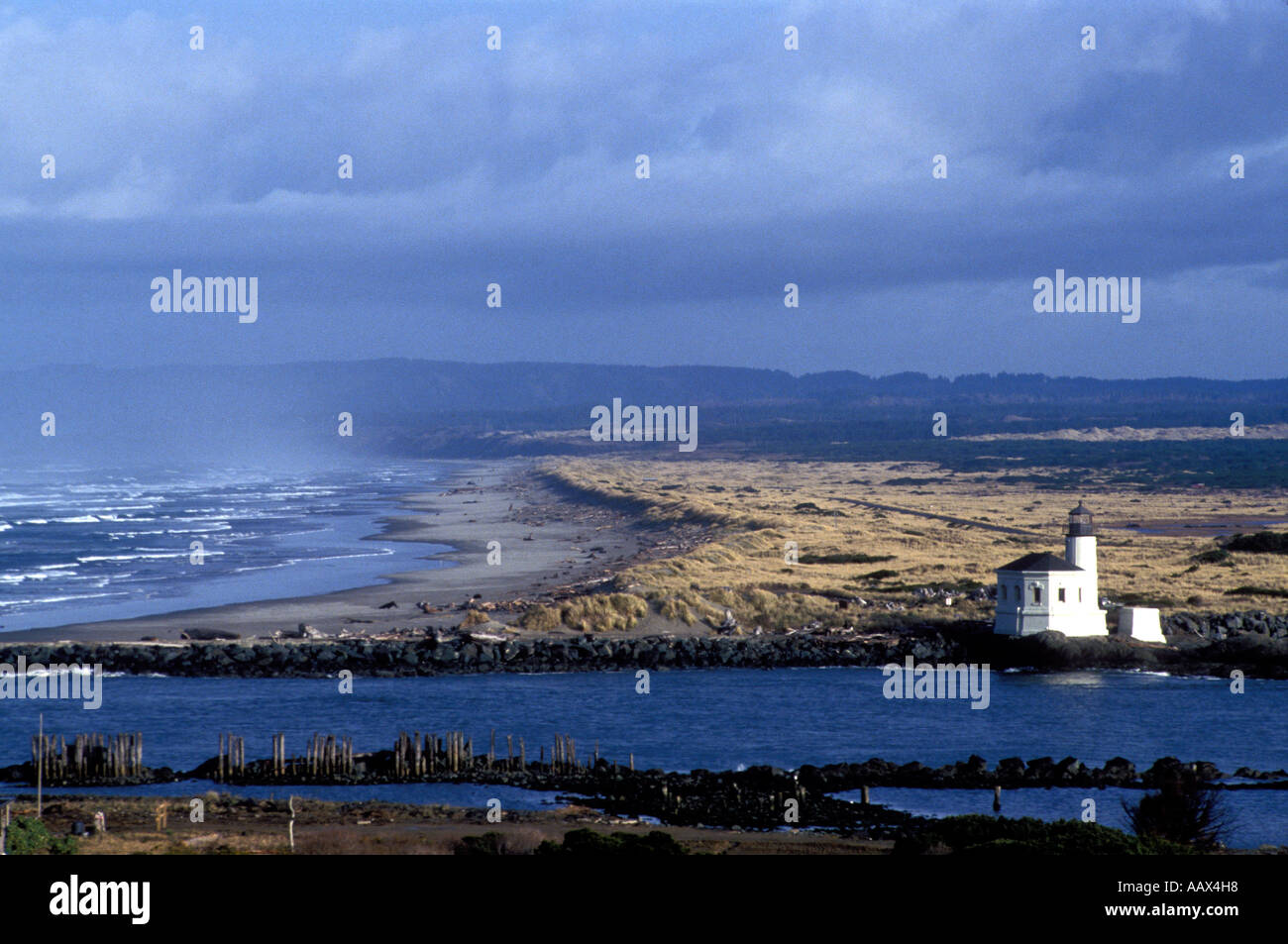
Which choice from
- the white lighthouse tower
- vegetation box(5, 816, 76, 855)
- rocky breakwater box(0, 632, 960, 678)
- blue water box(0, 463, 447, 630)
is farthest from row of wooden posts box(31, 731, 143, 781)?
the white lighthouse tower

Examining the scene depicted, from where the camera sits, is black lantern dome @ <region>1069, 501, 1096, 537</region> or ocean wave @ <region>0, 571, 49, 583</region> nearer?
black lantern dome @ <region>1069, 501, 1096, 537</region>

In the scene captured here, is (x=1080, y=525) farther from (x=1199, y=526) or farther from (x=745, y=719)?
(x=1199, y=526)

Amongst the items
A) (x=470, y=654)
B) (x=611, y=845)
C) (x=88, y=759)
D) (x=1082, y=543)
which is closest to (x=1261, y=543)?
(x=1082, y=543)

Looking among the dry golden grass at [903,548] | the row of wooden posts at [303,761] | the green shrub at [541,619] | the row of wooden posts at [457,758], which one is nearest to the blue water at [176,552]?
the green shrub at [541,619]

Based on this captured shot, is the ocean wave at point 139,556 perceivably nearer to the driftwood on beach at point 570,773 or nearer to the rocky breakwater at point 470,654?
the rocky breakwater at point 470,654

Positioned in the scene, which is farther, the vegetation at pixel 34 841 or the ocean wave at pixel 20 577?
the ocean wave at pixel 20 577

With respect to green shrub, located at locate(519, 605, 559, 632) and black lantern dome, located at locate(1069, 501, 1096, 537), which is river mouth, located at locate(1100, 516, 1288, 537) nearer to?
black lantern dome, located at locate(1069, 501, 1096, 537)
